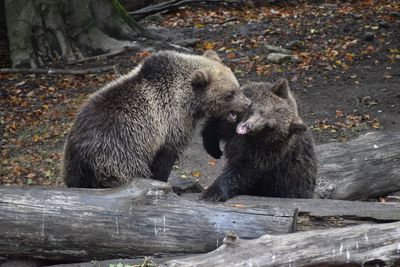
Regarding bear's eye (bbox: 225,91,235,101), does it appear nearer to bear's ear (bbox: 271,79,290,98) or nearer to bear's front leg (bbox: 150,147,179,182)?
bear's ear (bbox: 271,79,290,98)

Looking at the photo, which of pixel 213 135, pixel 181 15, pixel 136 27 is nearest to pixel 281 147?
pixel 213 135

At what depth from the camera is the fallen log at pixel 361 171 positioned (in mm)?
7801

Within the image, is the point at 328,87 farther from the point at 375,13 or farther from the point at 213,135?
the point at 213,135

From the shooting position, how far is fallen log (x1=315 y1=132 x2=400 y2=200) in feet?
25.6

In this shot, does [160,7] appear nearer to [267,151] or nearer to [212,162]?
[212,162]

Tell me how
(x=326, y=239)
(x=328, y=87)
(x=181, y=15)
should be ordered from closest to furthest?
1. (x=326, y=239)
2. (x=328, y=87)
3. (x=181, y=15)

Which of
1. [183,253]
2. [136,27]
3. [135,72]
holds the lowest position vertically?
[183,253]

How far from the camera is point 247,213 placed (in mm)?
5785

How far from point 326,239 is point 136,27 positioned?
10153 millimetres

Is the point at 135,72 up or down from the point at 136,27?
down

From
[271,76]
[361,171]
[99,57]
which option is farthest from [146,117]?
[99,57]

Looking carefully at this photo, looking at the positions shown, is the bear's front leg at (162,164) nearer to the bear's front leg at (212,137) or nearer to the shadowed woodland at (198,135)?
the shadowed woodland at (198,135)

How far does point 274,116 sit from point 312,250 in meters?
1.86

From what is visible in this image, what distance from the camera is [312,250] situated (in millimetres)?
5055
